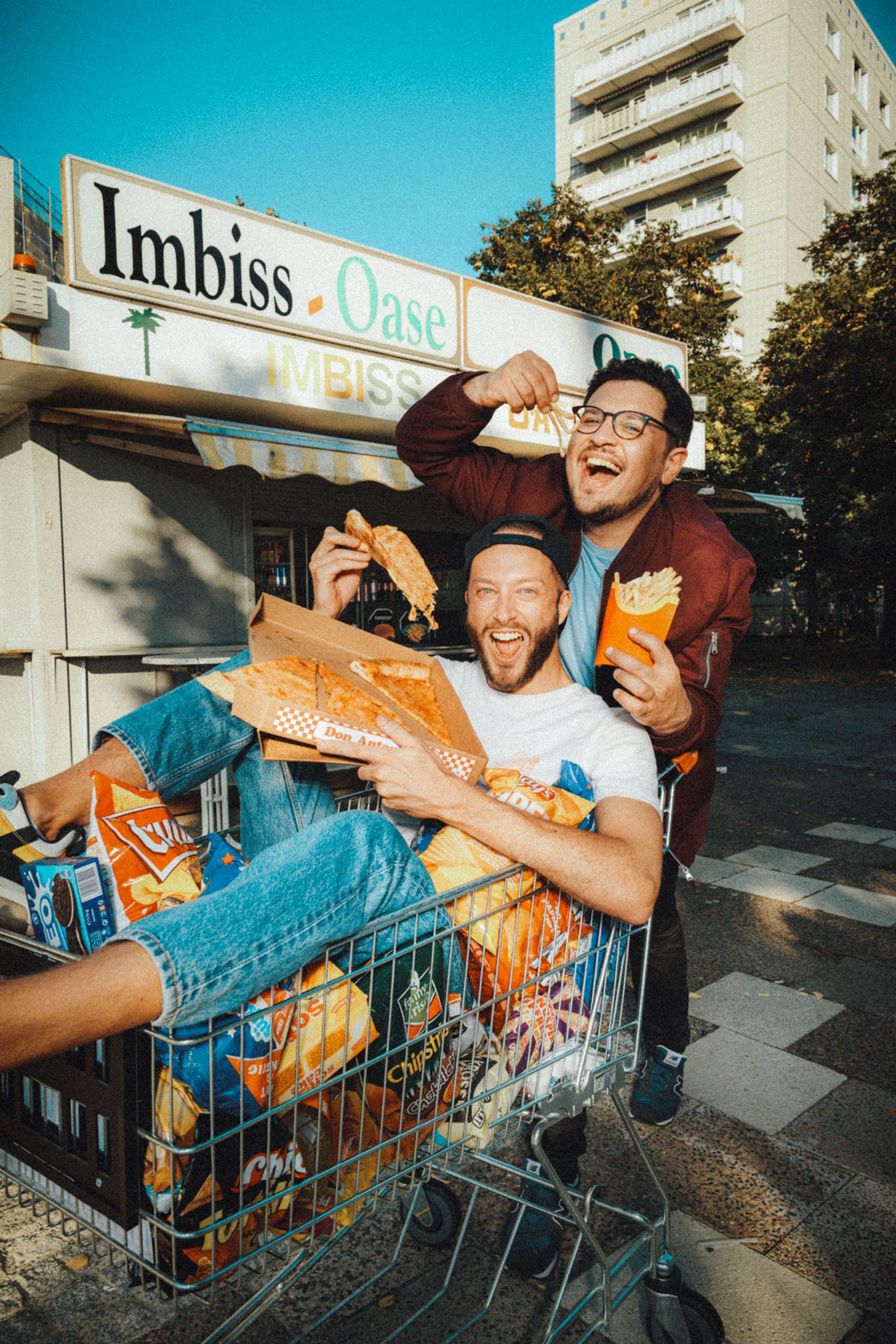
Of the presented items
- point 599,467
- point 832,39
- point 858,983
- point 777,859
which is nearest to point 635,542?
point 599,467

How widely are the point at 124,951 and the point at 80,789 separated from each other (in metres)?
0.83

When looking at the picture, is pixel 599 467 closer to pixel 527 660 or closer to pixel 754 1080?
pixel 527 660

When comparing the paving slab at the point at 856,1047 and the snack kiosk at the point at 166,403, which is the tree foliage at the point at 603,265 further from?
the paving slab at the point at 856,1047

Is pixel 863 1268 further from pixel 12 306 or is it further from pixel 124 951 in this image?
pixel 12 306

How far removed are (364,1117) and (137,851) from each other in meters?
0.67

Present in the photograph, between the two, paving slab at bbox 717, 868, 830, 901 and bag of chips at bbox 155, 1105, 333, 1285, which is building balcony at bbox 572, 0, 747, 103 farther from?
bag of chips at bbox 155, 1105, 333, 1285

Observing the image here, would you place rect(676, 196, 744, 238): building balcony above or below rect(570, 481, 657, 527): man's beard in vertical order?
above

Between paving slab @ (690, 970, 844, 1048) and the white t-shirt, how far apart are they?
1.83 meters

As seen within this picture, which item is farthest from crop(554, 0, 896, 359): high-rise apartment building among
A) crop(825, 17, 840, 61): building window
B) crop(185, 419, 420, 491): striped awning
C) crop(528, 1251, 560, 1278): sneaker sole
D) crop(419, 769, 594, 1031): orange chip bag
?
crop(528, 1251, 560, 1278): sneaker sole

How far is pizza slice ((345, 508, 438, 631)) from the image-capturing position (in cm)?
240

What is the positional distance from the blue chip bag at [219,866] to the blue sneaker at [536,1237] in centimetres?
104

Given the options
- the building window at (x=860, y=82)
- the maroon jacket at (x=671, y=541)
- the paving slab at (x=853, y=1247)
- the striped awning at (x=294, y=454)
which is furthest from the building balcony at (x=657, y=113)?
the paving slab at (x=853, y=1247)

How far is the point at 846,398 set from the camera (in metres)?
16.8

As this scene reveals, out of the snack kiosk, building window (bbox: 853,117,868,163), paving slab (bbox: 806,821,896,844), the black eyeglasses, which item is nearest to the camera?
the black eyeglasses
